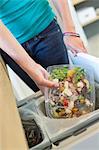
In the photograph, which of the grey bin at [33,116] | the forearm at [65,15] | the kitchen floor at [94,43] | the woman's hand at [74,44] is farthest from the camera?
the kitchen floor at [94,43]

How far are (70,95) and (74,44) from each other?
0.31 metres

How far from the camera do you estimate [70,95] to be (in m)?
0.93

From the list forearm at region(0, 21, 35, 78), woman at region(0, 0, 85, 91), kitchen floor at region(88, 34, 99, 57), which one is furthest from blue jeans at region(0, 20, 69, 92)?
kitchen floor at region(88, 34, 99, 57)

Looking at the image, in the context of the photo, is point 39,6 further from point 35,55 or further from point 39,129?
point 39,129

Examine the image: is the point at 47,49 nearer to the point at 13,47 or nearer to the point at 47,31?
the point at 47,31

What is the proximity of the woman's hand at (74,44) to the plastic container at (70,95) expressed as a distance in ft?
0.52

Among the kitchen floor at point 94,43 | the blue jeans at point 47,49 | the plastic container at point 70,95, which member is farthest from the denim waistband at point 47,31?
the kitchen floor at point 94,43

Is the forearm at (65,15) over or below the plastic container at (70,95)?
over

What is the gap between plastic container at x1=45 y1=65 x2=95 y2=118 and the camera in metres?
0.94

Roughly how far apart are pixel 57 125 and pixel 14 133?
23 cm

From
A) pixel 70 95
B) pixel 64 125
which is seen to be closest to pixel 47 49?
pixel 70 95

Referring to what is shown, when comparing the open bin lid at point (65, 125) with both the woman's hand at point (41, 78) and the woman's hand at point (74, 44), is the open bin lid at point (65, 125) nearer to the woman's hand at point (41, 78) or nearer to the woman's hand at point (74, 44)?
the woman's hand at point (41, 78)

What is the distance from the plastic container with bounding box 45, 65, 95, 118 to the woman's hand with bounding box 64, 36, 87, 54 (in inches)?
6.2

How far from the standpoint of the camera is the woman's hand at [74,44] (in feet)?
3.73
